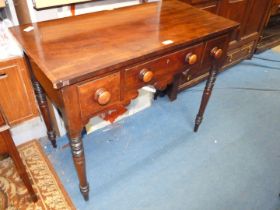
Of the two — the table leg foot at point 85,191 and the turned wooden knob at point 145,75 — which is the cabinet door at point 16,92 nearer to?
the table leg foot at point 85,191

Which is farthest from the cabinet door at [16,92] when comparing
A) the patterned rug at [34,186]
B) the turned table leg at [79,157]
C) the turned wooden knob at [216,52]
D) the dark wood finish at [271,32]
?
the dark wood finish at [271,32]

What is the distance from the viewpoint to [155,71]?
1029mm

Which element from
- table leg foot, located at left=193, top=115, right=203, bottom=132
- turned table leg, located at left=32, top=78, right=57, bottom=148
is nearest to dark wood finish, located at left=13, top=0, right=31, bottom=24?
turned table leg, located at left=32, top=78, right=57, bottom=148

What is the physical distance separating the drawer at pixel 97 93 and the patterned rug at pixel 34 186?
64 cm

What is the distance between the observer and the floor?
4.37 feet

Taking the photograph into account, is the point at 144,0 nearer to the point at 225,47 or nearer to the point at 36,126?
the point at 225,47

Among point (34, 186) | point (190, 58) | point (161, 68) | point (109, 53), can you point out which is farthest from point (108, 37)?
point (34, 186)

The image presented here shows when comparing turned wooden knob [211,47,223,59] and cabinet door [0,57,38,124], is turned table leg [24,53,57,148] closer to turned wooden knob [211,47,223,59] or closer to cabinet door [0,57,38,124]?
cabinet door [0,57,38,124]

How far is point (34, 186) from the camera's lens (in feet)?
4.37

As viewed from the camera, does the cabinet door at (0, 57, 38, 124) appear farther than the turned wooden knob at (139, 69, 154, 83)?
Yes

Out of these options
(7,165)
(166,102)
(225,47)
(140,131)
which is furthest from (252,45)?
(7,165)

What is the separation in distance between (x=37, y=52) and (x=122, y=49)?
0.32 meters

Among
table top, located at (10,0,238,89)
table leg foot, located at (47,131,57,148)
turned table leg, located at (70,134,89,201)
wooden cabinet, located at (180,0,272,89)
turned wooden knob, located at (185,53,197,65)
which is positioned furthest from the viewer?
wooden cabinet, located at (180,0,272,89)

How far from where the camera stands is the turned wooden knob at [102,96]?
88 cm
